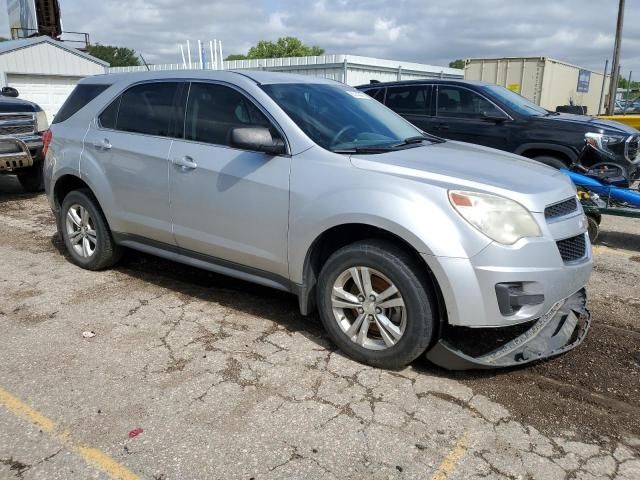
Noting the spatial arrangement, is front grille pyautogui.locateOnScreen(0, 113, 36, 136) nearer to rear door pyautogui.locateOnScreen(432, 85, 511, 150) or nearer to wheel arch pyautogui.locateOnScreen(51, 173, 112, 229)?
wheel arch pyautogui.locateOnScreen(51, 173, 112, 229)

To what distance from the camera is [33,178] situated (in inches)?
368

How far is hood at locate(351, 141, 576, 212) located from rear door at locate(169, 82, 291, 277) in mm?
642

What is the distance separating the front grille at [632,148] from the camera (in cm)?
727

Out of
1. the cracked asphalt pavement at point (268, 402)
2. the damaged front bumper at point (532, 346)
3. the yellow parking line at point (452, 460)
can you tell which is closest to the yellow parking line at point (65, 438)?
the cracked asphalt pavement at point (268, 402)

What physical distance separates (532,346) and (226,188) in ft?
7.29

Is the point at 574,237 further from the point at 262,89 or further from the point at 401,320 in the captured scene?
the point at 262,89

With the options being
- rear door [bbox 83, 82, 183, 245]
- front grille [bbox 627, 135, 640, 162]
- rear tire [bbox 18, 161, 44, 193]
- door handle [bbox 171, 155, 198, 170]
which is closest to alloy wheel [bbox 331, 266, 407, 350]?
door handle [bbox 171, 155, 198, 170]

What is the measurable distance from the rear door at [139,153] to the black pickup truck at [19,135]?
13.4 feet

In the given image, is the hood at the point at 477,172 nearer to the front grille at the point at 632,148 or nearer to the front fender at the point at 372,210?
the front fender at the point at 372,210

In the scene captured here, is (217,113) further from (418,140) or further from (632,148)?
(632,148)

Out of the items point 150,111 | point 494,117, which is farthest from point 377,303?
point 494,117

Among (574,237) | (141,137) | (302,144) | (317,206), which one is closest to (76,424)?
(317,206)

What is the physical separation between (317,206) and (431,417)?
54.6 inches

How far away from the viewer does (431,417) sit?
2.95 m
